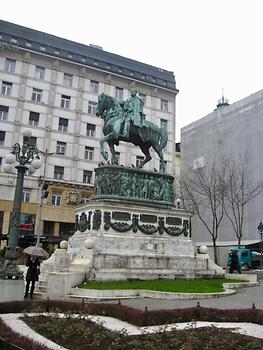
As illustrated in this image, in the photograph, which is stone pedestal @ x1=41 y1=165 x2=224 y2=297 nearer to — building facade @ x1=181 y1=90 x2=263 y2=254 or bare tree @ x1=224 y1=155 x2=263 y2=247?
bare tree @ x1=224 y1=155 x2=263 y2=247

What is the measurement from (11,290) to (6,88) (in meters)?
39.1

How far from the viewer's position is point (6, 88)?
4841 cm

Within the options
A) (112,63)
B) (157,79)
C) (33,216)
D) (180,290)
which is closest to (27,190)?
(33,216)

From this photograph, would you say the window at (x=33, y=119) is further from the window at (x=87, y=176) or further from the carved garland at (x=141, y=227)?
the carved garland at (x=141, y=227)

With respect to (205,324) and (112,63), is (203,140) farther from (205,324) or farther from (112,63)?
(205,324)

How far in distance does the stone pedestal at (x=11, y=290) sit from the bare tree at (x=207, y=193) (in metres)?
22.3

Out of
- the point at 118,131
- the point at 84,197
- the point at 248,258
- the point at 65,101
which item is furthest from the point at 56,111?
the point at 118,131

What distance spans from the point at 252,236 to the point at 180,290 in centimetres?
2834

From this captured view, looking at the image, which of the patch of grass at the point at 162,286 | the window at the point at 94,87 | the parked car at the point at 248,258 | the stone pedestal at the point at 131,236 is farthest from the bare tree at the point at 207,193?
the window at the point at 94,87

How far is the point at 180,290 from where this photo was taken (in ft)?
54.1

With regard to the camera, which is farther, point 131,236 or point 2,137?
point 2,137

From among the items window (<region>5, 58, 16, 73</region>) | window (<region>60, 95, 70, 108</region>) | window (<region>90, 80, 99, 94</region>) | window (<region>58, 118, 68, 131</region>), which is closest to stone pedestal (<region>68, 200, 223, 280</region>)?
window (<region>58, 118, 68, 131</region>)

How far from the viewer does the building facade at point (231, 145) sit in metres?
42.3

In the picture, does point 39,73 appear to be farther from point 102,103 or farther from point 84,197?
point 102,103
